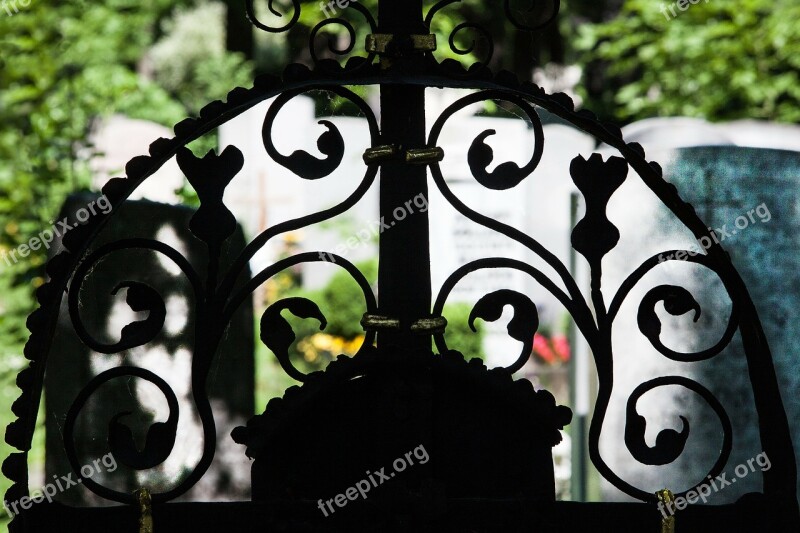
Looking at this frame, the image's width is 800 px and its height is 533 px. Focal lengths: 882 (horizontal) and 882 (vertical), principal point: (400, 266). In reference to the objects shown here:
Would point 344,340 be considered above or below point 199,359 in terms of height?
above

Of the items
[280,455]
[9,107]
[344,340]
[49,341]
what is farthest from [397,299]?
[344,340]

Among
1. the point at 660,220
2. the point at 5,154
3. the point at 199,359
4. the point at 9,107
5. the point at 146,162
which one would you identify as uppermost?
the point at 9,107

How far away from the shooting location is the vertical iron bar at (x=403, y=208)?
5.17 feet

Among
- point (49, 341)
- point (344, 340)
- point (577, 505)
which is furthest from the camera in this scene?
point (344, 340)

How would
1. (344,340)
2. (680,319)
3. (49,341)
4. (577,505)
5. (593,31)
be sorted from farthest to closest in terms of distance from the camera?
1. (344,340)
2. (593,31)
3. (680,319)
4. (577,505)
5. (49,341)

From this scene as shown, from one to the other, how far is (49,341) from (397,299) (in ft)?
1.95

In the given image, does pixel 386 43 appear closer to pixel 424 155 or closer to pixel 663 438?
pixel 424 155

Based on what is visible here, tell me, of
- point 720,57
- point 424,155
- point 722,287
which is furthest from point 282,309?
point 720,57

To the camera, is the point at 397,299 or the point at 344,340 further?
the point at 344,340

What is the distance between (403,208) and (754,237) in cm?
130

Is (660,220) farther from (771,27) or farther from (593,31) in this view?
(593,31)

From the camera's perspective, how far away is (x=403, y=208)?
1.59 m

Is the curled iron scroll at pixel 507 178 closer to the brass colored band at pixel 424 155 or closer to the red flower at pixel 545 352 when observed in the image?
the brass colored band at pixel 424 155

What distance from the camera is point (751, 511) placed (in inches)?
62.4
